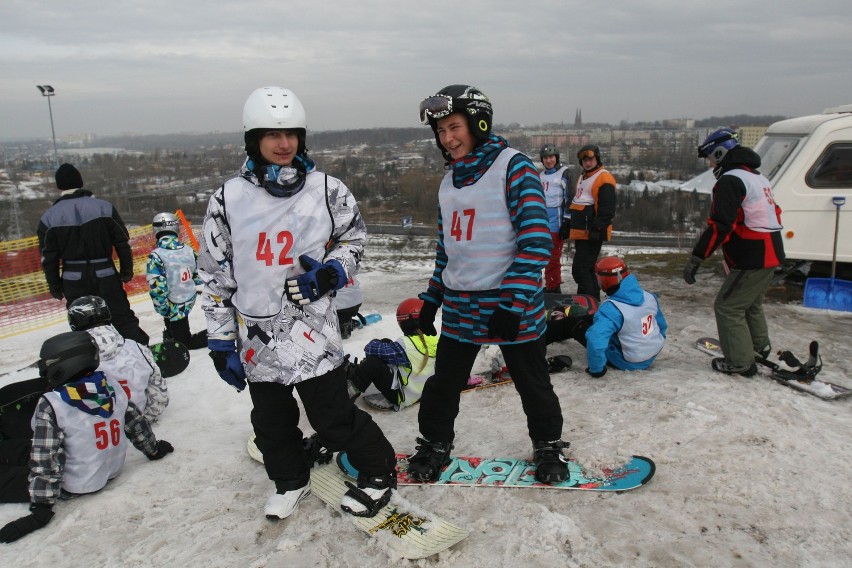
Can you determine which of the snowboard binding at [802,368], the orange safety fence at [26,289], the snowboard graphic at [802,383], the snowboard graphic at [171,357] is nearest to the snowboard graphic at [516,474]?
the snowboard graphic at [802,383]

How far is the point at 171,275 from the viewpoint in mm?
6359

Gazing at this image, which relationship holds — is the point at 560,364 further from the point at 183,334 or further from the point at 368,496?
the point at 183,334

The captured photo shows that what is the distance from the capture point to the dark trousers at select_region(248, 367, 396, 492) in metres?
3.00

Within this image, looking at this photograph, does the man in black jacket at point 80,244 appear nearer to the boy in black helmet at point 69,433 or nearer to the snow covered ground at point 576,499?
the snow covered ground at point 576,499

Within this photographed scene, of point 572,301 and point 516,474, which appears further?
point 572,301

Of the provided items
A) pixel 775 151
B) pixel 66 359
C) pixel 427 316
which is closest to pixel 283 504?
pixel 427 316

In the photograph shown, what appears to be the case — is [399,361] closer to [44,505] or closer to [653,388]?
[653,388]

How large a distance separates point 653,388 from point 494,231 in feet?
8.27

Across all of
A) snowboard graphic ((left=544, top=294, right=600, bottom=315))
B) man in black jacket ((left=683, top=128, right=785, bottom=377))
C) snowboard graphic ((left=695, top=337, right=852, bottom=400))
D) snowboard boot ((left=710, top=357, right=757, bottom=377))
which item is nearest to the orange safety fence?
snowboard graphic ((left=544, top=294, right=600, bottom=315))

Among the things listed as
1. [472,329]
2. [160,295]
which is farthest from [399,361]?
[160,295]

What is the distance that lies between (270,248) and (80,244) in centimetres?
393

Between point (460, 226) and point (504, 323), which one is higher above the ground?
point (460, 226)

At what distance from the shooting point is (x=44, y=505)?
3.28 meters

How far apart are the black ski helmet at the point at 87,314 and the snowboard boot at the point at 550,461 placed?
3.36 m
